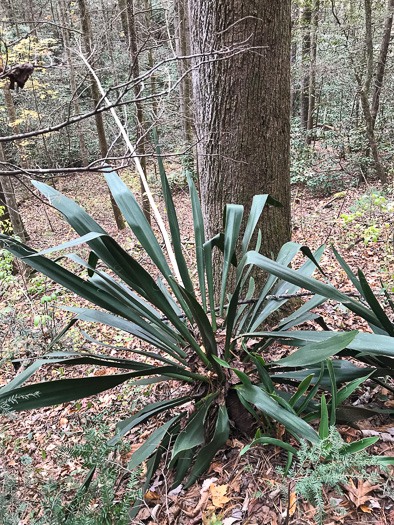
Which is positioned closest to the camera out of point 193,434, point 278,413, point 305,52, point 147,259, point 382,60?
point 278,413

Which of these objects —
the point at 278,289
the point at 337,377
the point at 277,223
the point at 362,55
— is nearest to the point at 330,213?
the point at 362,55

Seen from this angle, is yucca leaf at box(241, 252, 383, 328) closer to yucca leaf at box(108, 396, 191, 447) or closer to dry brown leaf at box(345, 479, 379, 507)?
dry brown leaf at box(345, 479, 379, 507)

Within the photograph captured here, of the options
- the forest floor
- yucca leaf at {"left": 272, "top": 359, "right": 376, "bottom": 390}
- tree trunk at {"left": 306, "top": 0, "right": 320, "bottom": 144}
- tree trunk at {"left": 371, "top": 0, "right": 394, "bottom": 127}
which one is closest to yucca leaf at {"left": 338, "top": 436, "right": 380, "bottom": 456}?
the forest floor

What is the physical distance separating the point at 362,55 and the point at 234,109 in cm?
614

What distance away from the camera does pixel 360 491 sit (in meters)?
1.19

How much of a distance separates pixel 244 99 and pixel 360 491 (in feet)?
7.03

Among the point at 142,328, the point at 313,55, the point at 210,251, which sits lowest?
the point at 142,328

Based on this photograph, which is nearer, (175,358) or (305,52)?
(175,358)

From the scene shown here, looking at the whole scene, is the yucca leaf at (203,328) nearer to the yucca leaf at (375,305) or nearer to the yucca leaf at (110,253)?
the yucca leaf at (110,253)

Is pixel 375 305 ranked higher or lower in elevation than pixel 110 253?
lower

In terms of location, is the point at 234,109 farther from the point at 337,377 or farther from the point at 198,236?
the point at 337,377

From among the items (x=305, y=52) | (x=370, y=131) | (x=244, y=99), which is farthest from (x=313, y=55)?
(x=244, y=99)

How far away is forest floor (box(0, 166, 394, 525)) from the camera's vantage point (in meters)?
1.19

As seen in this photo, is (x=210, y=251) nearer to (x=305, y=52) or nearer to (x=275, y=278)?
(x=275, y=278)
